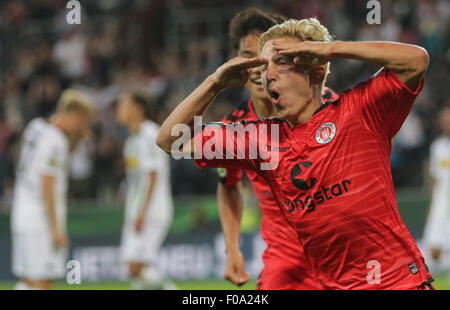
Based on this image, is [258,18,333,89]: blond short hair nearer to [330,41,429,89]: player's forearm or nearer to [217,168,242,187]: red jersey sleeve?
[330,41,429,89]: player's forearm

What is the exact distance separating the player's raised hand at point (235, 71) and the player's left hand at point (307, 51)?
0.13 m

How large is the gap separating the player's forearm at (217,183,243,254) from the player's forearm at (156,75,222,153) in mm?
1368

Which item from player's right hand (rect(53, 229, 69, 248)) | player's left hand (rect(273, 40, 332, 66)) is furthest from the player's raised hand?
player's right hand (rect(53, 229, 69, 248))

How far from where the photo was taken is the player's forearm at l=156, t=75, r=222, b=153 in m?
3.33

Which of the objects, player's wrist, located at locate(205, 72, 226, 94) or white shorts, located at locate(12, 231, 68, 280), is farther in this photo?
white shorts, located at locate(12, 231, 68, 280)

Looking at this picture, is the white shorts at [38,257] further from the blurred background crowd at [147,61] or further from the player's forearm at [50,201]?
the blurred background crowd at [147,61]

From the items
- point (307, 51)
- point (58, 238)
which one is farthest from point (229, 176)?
point (58, 238)

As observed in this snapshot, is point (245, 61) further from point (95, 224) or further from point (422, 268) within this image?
point (95, 224)

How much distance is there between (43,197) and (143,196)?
1896mm

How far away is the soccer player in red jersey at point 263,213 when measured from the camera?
13.9 ft

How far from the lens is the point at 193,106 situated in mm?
3338

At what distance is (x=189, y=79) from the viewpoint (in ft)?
43.8

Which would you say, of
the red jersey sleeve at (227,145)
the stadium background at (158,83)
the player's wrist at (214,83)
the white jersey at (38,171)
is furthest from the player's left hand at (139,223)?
the player's wrist at (214,83)
